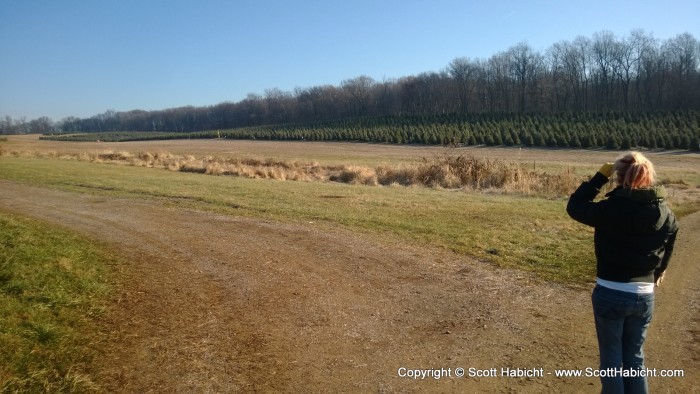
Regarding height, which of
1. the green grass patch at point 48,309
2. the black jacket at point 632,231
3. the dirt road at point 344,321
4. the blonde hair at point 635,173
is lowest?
the dirt road at point 344,321

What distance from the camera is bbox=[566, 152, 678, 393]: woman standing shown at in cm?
343

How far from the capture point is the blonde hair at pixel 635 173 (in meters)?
3.45

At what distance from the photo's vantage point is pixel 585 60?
85.0 meters

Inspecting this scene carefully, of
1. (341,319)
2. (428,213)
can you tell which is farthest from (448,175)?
(341,319)

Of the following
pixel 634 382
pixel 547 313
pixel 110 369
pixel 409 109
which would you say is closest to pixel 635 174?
A: pixel 634 382

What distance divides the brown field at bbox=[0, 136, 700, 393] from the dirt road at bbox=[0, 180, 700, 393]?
0.02 m

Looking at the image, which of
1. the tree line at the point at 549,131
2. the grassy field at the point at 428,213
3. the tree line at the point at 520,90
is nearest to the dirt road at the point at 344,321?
the grassy field at the point at 428,213

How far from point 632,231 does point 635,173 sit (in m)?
0.42

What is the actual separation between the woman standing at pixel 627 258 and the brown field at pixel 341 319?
674 millimetres

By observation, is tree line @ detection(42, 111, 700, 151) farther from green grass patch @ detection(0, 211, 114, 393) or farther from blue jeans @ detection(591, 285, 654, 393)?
blue jeans @ detection(591, 285, 654, 393)


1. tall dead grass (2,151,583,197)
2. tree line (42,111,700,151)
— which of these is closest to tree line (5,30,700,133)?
tree line (42,111,700,151)

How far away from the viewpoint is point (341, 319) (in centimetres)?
551

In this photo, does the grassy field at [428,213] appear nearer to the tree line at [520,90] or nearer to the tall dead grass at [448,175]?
the tall dead grass at [448,175]

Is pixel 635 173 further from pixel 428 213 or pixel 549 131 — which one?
pixel 549 131
